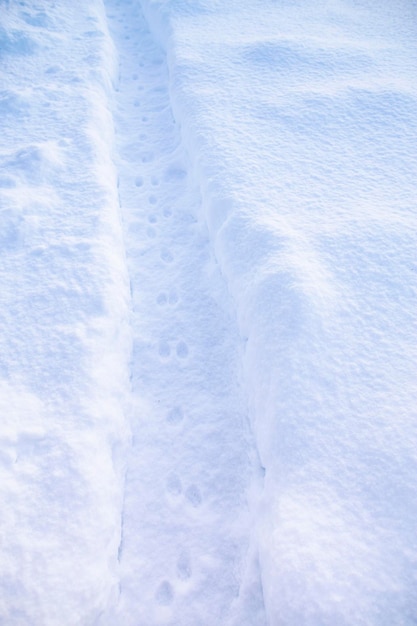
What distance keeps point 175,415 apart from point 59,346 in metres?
0.95

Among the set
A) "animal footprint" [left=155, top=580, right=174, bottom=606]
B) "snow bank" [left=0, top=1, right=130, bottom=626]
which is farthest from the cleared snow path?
"snow bank" [left=0, top=1, right=130, bottom=626]

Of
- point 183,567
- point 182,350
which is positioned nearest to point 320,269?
point 182,350

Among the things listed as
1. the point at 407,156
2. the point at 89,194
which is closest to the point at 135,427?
the point at 89,194

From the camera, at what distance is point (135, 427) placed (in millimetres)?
2691

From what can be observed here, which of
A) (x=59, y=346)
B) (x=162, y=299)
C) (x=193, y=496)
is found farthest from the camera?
(x=162, y=299)

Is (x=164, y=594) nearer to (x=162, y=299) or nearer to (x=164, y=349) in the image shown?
(x=164, y=349)

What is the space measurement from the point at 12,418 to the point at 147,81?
4600mm

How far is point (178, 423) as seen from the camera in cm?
273

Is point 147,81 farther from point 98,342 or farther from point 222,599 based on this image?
point 222,599

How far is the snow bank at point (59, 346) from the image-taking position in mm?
1978

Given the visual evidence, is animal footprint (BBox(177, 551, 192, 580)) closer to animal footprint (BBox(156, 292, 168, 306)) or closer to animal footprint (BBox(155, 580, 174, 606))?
animal footprint (BBox(155, 580, 174, 606))

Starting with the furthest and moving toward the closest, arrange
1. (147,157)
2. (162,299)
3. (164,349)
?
1. (147,157)
2. (162,299)
3. (164,349)

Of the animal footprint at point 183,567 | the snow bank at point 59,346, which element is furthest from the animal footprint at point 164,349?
the animal footprint at point 183,567

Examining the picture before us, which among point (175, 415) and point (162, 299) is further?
point (162, 299)
